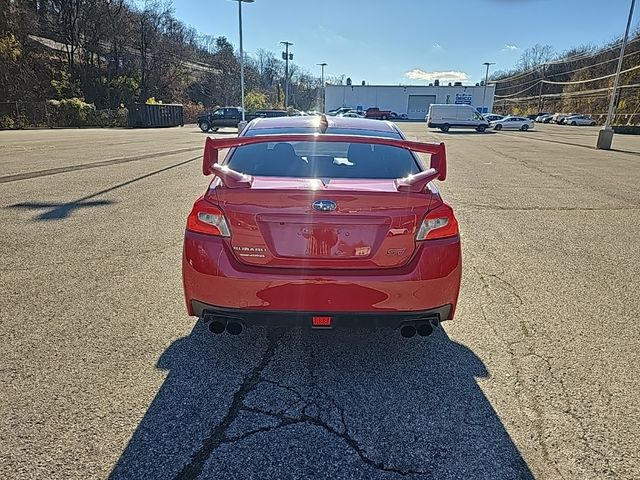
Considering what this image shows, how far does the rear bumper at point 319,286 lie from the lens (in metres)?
2.56

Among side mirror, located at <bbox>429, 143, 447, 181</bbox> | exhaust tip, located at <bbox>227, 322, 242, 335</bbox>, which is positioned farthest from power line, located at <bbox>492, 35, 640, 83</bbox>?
exhaust tip, located at <bbox>227, 322, 242, 335</bbox>

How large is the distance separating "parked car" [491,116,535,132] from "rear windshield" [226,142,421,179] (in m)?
50.4

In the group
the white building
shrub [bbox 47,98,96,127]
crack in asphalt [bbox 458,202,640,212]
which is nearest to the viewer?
crack in asphalt [bbox 458,202,640,212]

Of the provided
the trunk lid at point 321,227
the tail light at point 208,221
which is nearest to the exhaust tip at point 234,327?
the trunk lid at point 321,227

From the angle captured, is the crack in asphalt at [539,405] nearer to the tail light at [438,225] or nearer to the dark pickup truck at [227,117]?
the tail light at [438,225]

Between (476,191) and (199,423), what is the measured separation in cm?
889

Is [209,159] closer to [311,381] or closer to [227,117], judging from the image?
[311,381]

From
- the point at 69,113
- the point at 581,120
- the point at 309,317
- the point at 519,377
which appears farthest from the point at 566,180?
the point at 581,120

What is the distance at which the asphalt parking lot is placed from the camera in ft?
7.03

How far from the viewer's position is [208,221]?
105 inches

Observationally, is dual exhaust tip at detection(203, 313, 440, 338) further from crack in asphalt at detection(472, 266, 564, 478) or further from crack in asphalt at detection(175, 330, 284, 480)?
crack in asphalt at detection(472, 266, 564, 478)

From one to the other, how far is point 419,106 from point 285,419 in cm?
8262

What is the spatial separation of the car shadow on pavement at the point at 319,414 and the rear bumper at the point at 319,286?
0.47 m

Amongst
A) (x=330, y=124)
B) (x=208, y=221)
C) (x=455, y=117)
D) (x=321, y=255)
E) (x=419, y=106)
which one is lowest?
(x=321, y=255)
